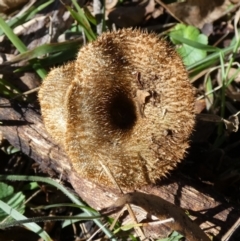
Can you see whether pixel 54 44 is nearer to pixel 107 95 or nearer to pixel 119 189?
pixel 107 95

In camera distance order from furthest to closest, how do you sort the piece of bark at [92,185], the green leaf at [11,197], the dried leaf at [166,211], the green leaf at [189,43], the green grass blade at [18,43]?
the green leaf at [189,43]
the green grass blade at [18,43]
the green leaf at [11,197]
the piece of bark at [92,185]
the dried leaf at [166,211]

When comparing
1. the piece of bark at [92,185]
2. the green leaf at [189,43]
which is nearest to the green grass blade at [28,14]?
the piece of bark at [92,185]

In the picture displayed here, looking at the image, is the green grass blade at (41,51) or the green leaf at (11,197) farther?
the green grass blade at (41,51)

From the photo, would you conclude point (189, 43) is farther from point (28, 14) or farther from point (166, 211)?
point (166, 211)

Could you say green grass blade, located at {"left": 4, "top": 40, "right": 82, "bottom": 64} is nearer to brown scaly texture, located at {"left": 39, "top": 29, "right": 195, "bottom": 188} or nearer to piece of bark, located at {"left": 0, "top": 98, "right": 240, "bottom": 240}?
piece of bark, located at {"left": 0, "top": 98, "right": 240, "bottom": 240}

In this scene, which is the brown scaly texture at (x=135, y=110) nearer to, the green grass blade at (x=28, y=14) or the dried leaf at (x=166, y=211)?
the dried leaf at (x=166, y=211)

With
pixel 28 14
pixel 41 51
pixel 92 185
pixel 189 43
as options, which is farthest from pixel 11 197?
pixel 189 43

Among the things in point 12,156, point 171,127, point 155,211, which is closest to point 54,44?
point 12,156
